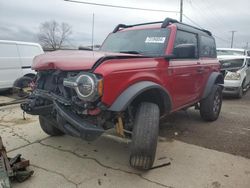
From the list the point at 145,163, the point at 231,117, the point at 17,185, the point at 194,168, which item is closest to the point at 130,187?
the point at 145,163

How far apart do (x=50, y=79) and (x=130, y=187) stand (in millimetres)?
1651

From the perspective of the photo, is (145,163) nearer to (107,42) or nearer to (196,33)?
(107,42)

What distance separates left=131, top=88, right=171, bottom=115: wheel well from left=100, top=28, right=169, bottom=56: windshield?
0.67 meters

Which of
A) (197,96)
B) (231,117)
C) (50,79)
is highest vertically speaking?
(50,79)

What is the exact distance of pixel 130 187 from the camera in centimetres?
316

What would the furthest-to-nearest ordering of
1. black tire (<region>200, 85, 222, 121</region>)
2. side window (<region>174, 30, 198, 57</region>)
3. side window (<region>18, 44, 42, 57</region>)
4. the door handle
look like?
side window (<region>18, 44, 42, 57</region>), black tire (<region>200, 85, 222, 121</region>), the door handle, side window (<region>174, 30, 198, 57</region>)

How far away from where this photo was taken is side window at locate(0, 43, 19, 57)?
8.63 m

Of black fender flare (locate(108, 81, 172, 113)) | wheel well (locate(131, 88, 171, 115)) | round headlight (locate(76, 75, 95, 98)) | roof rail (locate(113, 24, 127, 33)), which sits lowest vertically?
wheel well (locate(131, 88, 171, 115))

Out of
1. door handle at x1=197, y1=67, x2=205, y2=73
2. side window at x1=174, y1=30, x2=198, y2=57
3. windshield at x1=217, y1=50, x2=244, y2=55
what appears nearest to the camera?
side window at x1=174, y1=30, x2=198, y2=57

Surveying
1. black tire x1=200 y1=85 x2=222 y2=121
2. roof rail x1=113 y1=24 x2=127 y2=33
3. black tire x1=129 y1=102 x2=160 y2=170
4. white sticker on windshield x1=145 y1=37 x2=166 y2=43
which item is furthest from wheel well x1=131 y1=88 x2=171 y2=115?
roof rail x1=113 y1=24 x2=127 y2=33

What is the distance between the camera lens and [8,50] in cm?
883

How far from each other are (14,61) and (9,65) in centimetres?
22

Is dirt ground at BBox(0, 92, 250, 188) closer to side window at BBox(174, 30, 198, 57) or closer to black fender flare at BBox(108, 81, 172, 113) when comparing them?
black fender flare at BBox(108, 81, 172, 113)

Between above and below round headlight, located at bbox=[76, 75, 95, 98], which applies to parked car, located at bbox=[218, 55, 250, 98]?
below
